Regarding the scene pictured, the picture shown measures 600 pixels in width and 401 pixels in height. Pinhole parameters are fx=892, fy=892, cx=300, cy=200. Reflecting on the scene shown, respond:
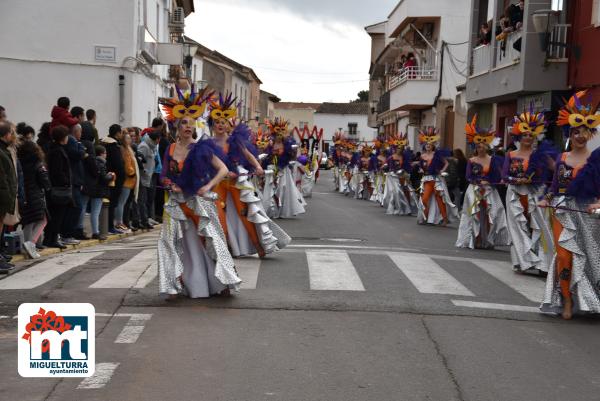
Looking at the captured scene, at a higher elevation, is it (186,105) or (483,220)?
(186,105)

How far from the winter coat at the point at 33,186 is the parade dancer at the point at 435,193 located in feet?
33.7

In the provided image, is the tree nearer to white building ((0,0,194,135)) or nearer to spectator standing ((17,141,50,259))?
white building ((0,0,194,135))

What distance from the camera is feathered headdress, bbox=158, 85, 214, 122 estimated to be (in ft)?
31.4

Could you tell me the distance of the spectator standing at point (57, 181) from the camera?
12961mm

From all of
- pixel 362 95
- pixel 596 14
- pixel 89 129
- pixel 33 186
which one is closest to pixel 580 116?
pixel 33 186

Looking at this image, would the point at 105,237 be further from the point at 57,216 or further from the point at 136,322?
the point at 136,322

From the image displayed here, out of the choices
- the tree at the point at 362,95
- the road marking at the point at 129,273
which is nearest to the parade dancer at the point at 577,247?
the road marking at the point at 129,273

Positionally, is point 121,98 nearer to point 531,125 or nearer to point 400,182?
point 400,182

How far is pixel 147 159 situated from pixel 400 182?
10.2 meters

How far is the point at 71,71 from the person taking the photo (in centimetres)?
2486

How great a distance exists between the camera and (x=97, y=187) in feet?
47.9

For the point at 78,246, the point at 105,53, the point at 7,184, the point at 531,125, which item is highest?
the point at 105,53

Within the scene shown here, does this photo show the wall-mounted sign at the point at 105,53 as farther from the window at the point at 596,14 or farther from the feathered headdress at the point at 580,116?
the feathered headdress at the point at 580,116

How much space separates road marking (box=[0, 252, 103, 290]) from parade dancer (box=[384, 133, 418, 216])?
13.5 metres
